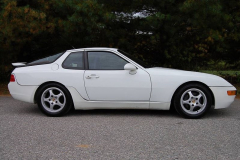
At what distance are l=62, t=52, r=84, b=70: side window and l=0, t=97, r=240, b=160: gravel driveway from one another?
967mm

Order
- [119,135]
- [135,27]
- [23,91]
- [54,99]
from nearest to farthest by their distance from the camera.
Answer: [119,135], [54,99], [23,91], [135,27]

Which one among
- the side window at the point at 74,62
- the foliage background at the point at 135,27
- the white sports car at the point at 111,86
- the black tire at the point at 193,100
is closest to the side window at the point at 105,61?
the white sports car at the point at 111,86

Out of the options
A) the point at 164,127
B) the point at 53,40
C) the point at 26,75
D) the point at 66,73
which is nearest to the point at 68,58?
the point at 66,73

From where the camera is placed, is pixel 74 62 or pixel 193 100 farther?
pixel 74 62

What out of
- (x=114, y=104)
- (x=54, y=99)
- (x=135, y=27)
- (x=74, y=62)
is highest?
(x=135, y=27)

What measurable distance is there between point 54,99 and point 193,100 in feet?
8.59

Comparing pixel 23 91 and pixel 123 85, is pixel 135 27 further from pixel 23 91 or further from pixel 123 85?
pixel 23 91

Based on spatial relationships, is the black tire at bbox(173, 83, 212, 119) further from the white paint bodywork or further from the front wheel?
the front wheel

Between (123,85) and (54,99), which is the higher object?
(123,85)

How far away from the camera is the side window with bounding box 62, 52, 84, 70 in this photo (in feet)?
19.9

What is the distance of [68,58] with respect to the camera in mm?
6145

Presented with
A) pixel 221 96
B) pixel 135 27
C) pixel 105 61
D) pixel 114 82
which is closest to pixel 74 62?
pixel 105 61

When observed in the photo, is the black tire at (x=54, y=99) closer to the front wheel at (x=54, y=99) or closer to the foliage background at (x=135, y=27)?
the front wheel at (x=54, y=99)

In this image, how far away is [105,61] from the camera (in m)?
6.01
